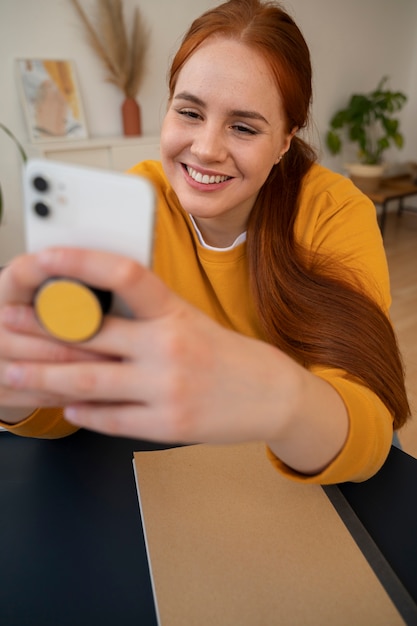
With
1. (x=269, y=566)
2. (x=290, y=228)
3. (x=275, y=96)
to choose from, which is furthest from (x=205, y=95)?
(x=269, y=566)

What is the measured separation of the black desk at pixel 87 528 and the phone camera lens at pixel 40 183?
363 mm

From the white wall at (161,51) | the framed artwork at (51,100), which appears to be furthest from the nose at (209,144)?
the framed artwork at (51,100)

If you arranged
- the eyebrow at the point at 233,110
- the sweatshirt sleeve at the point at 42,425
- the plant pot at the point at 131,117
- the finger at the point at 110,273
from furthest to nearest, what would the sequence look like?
the plant pot at the point at 131,117, the eyebrow at the point at 233,110, the sweatshirt sleeve at the point at 42,425, the finger at the point at 110,273

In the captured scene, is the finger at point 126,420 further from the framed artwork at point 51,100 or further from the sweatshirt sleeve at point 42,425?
the framed artwork at point 51,100

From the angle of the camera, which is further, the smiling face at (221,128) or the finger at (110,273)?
the smiling face at (221,128)

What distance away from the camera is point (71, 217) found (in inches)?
13.8

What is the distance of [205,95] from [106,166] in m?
1.87

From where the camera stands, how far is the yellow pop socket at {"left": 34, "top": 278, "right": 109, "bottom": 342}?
32 centimetres

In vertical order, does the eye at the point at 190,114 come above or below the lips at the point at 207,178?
above

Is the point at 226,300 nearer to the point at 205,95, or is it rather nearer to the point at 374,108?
the point at 205,95

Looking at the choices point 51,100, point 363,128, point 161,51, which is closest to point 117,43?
point 161,51

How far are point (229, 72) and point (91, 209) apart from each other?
0.46 m

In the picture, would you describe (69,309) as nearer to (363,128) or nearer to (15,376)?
(15,376)

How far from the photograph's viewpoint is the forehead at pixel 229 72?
682 mm
